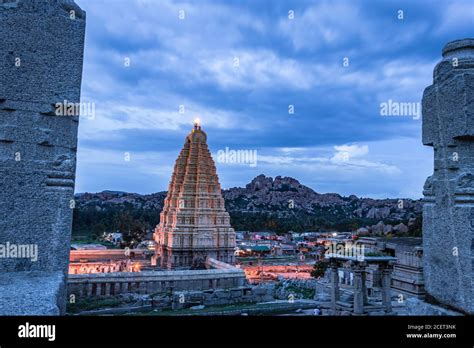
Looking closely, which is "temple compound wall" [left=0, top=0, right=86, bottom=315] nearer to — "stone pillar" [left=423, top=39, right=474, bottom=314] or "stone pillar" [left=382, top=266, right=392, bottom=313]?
"stone pillar" [left=423, top=39, right=474, bottom=314]

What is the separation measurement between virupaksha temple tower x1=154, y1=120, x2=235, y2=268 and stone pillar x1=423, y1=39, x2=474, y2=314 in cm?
2295

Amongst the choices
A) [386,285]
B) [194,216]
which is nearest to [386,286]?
[386,285]

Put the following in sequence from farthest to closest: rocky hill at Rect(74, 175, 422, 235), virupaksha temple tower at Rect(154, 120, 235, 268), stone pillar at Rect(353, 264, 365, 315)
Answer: rocky hill at Rect(74, 175, 422, 235) < virupaksha temple tower at Rect(154, 120, 235, 268) < stone pillar at Rect(353, 264, 365, 315)

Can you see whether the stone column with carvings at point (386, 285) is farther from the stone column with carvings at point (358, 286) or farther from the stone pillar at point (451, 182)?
the stone pillar at point (451, 182)

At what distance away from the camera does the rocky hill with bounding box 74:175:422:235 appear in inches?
2415

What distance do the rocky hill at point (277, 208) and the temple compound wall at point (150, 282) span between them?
125 feet

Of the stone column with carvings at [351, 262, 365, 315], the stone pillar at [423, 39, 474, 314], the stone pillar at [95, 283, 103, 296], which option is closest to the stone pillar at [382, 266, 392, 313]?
the stone column with carvings at [351, 262, 365, 315]

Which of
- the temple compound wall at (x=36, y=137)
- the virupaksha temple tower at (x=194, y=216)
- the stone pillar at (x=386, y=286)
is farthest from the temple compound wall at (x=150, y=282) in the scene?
the temple compound wall at (x=36, y=137)

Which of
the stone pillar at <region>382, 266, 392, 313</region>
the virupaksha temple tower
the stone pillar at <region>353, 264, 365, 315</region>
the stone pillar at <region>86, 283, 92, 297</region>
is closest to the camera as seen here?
the stone pillar at <region>382, 266, 392, 313</region>

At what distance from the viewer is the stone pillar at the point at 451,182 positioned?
2775mm

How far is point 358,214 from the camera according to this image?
8738cm
